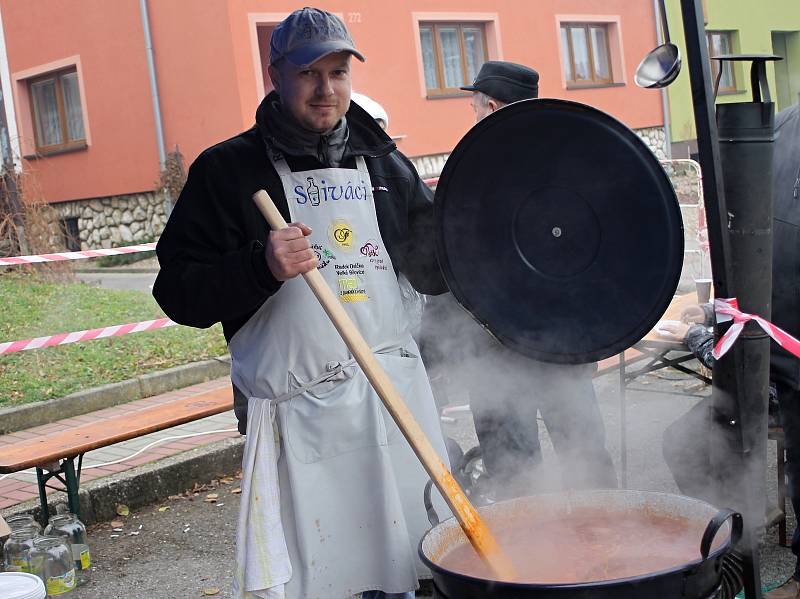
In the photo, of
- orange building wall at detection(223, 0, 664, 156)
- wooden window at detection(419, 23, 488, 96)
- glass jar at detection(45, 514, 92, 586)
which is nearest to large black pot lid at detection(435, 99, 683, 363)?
glass jar at detection(45, 514, 92, 586)

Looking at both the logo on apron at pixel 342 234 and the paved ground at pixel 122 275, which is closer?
the logo on apron at pixel 342 234

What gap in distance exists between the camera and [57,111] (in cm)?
1641

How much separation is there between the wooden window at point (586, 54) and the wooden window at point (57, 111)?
348 inches

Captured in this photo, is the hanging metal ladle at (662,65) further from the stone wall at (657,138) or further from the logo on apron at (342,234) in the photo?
the stone wall at (657,138)

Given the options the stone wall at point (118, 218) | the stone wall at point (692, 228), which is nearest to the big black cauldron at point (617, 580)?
the stone wall at point (692, 228)

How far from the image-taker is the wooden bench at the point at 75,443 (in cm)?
394

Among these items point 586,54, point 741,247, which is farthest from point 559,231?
point 586,54

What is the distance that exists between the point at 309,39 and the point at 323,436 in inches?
37.7

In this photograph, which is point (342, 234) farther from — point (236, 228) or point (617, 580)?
point (617, 580)

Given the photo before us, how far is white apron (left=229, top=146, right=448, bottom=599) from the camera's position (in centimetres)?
222

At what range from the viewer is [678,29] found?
18.4m

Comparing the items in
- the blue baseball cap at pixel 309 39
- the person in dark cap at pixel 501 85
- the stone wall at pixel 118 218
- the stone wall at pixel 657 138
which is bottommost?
the blue baseball cap at pixel 309 39

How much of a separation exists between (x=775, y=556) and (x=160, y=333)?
5650 mm

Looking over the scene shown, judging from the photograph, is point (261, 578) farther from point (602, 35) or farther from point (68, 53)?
point (602, 35)
